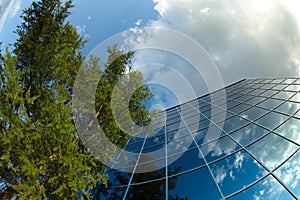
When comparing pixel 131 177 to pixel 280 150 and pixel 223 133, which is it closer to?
pixel 223 133

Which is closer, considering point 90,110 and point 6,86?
point 6,86

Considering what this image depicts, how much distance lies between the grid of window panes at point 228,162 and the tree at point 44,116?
158cm

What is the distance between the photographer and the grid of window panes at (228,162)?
6.51m

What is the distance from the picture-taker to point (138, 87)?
1105 cm

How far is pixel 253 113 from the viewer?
479 inches

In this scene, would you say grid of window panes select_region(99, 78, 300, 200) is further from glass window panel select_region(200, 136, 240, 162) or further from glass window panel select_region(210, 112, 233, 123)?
glass window panel select_region(210, 112, 233, 123)

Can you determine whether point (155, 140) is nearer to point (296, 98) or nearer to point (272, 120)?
point (272, 120)

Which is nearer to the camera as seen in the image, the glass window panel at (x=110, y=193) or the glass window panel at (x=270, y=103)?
the glass window panel at (x=110, y=193)

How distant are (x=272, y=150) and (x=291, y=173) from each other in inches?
56.0

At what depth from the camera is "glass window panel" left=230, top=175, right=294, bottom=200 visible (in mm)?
5871

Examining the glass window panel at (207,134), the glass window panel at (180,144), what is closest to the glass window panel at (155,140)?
the glass window panel at (180,144)

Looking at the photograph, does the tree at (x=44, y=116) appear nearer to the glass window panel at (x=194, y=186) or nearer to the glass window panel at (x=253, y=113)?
the glass window panel at (x=194, y=186)

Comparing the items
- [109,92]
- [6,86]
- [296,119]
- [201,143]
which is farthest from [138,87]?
[296,119]

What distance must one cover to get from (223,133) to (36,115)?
8010 mm
